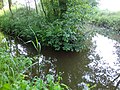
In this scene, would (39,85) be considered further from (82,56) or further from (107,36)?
(107,36)

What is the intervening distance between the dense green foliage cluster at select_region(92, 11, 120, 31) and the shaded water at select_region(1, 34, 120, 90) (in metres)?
1.63

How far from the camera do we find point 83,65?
18.6 feet

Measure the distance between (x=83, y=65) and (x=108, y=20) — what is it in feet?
13.9

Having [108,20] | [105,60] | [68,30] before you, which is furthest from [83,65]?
[108,20]

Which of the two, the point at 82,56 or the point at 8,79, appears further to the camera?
the point at 82,56

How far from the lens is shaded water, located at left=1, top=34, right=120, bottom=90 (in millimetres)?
4832

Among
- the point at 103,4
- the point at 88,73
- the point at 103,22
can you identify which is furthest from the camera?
the point at 103,4

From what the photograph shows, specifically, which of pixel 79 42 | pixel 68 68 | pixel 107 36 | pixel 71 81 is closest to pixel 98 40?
pixel 107 36

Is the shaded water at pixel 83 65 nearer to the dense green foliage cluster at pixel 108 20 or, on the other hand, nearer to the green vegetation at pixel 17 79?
the green vegetation at pixel 17 79

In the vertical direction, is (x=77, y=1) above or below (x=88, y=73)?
above

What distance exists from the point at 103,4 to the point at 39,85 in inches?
393

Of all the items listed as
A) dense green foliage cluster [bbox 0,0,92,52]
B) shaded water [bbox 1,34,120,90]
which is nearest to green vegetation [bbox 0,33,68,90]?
shaded water [bbox 1,34,120,90]

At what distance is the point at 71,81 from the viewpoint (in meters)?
4.86

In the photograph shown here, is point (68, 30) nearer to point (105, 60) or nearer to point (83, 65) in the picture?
point (83, 65)
